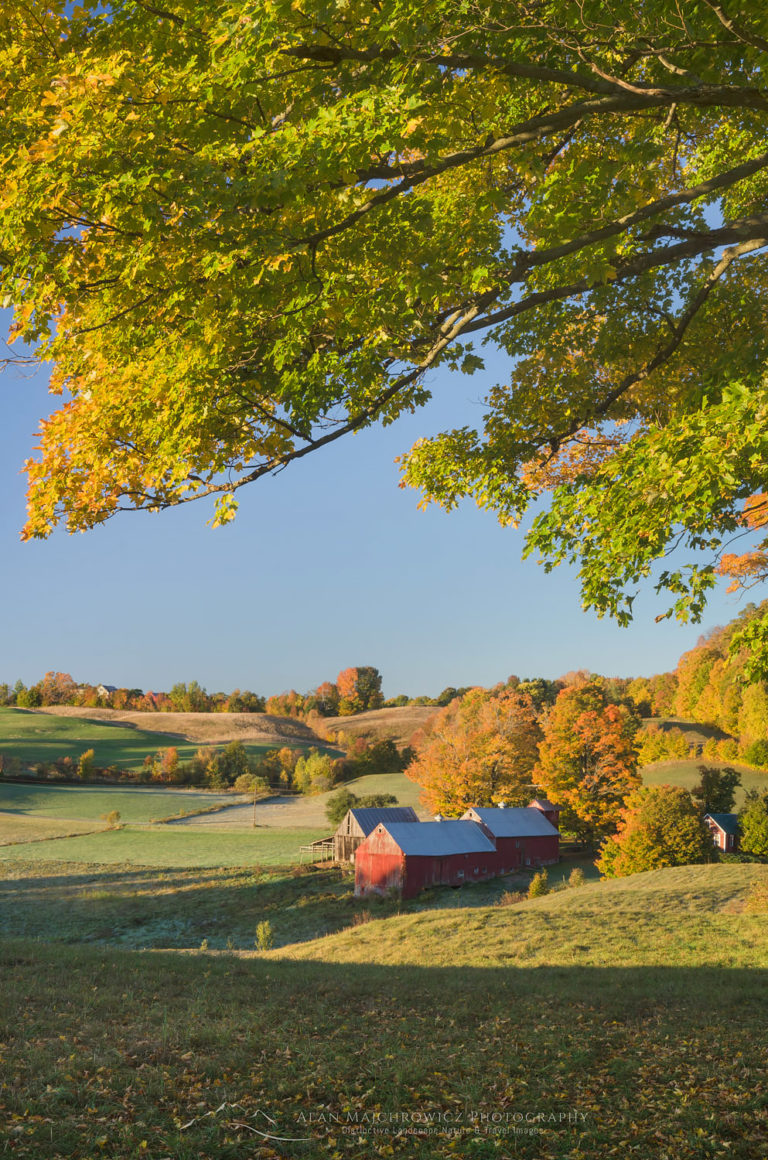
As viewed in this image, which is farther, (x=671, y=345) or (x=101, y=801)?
(x=101, y=801)

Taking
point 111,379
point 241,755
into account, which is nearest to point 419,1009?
point 111,379

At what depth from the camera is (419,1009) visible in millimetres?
10742

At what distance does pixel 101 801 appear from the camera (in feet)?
253

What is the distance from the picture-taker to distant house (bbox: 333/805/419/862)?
4497 cm

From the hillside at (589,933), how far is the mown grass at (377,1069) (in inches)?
153

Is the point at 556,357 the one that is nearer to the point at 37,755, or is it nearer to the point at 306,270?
the point at 306,270

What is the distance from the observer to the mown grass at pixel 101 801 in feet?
Result: 236

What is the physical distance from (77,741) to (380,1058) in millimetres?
109079

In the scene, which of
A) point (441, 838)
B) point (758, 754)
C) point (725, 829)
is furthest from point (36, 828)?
point (758, 754)

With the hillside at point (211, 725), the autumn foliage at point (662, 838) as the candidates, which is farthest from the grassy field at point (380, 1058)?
the hillside at point (211, 725)

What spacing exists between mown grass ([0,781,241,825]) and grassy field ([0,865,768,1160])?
62.0 meters

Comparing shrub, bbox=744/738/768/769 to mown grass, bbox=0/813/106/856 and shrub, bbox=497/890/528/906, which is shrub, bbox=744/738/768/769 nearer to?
shrub, bbox=497/890/528/906

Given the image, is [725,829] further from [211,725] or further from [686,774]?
[211,725]

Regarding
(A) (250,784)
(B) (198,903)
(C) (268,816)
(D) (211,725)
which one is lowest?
(C) (268,816)
